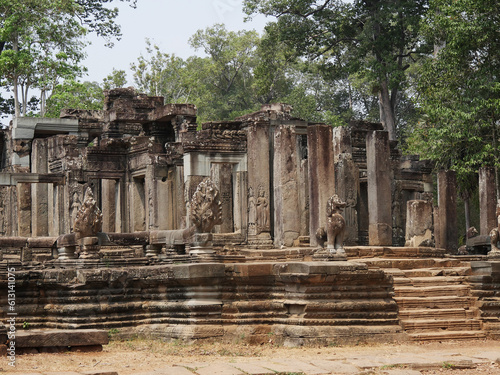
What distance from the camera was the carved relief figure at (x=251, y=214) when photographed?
724 inches

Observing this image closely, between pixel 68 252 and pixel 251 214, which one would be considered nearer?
pixel 68 252

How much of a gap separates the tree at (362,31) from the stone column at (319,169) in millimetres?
16220

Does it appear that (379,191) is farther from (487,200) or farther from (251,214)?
(487,200)

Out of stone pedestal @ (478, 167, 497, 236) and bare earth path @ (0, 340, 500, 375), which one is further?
stone pedestal @ (478, 167, 497, 236)

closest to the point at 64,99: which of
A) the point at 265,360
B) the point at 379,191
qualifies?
the point at 379,191

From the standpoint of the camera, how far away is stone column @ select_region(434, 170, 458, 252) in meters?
21.7

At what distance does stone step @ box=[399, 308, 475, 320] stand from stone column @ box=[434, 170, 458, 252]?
8666 mm

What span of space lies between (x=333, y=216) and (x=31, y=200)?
1562cm

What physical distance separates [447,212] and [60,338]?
13.1m

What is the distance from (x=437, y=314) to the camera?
12.9 meters

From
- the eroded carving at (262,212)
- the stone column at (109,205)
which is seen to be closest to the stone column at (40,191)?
the stone column at (109,205)

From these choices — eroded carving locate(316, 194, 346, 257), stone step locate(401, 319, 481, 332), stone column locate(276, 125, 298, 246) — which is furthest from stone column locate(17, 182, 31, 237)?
stone step locate(401, 319, 481, 332)

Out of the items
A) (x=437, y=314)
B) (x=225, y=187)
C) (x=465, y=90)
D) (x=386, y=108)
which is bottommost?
(x=437, y=314)

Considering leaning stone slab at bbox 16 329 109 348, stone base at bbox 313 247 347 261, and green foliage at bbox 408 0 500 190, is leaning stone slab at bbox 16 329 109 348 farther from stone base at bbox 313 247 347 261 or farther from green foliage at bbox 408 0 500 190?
green foliage at bbox 408 0 500 190
